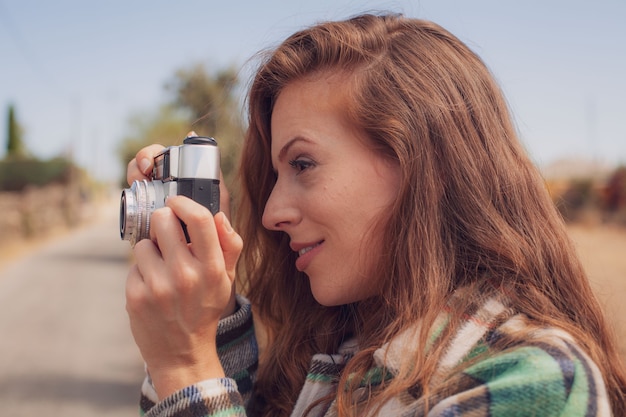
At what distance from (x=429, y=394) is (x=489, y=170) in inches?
22.9

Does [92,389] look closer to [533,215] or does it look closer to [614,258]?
[533,215]

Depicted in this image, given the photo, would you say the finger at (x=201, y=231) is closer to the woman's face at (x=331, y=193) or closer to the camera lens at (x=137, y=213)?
the camera lens at (x=137, y=213)

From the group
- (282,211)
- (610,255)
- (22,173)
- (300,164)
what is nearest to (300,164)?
(300,164)

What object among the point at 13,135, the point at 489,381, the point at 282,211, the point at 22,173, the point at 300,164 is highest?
the point at 300,164

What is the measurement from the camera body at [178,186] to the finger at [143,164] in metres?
0.24

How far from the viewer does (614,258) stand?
13.7 meters

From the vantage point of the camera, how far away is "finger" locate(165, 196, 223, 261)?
1321 mm

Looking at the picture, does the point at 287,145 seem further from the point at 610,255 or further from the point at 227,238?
the point at 610,255

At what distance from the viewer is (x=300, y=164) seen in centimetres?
165

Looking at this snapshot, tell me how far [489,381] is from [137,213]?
2.86ft

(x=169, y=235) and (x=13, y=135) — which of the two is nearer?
(x=169, y=235)

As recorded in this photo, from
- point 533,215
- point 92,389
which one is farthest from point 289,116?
point 92,389

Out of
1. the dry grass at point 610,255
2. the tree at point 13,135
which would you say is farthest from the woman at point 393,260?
the tree at point 13,135

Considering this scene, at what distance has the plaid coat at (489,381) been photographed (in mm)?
1093
